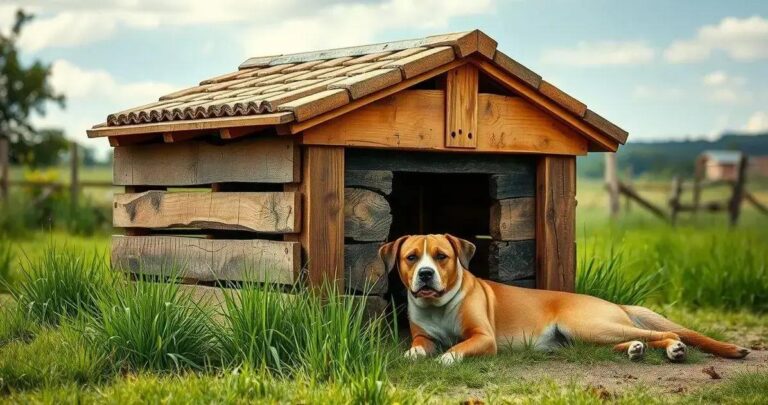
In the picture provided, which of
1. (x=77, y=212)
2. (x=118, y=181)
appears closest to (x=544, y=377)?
(x=118, y=181)

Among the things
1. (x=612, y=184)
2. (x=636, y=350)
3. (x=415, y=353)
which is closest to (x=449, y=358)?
(x=415, y=353)

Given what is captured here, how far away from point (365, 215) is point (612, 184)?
16464 mm

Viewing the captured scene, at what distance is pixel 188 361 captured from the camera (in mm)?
6137

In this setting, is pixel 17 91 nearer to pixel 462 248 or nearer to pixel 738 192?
pixel 738 192

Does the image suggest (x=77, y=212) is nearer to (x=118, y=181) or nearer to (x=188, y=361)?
(x=118, y=181)

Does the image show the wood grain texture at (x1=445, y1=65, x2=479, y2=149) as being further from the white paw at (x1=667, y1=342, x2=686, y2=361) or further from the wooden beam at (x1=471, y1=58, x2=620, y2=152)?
the white paw at (x1=667, y1=342, x2=686, y2=361)

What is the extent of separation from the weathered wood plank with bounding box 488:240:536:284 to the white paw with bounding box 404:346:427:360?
1540 millimetres

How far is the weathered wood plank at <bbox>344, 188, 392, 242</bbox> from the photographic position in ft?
23.4

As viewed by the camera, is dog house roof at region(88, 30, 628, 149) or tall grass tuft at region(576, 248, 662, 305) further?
tall grass tuft at region(576, 248, 662, 305)

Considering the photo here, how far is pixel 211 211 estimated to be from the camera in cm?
768

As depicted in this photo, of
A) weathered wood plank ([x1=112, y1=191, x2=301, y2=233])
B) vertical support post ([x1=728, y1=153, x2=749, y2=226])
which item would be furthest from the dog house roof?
vertical support post ([x1=728, y1=153, x2=749, y2=226])

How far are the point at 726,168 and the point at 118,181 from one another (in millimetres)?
61653

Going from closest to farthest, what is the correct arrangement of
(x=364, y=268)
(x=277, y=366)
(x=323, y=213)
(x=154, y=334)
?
(x=277, y=366) → (x=154, y=334) → (x=323, y=213) → (x=364, y=268)

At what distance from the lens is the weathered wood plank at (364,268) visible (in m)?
7.14
